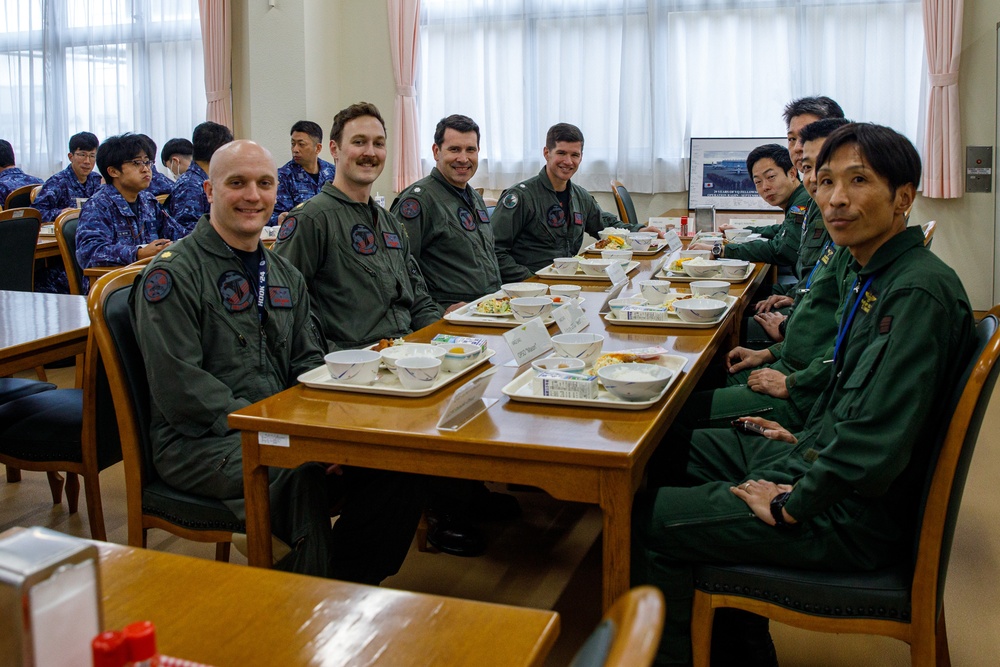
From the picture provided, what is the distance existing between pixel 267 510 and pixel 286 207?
14.4ft

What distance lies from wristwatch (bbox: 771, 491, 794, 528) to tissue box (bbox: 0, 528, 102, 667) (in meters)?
1.21

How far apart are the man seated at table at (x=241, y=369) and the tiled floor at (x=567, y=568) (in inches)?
15.9

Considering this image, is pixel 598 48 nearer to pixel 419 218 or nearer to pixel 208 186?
pixel 419 218

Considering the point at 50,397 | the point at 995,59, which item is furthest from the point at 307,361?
the point at 995,59

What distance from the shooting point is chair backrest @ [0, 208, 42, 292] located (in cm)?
405

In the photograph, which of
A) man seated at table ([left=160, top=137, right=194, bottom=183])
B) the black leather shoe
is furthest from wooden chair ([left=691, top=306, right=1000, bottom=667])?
man seated at table ([left=160, top=137, right=194, bottom=183])

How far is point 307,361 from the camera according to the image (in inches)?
94.4

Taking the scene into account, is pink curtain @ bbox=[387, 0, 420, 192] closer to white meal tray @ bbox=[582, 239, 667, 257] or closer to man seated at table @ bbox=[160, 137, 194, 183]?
man seated at table @ bbox=[160, 137, 194, 183]

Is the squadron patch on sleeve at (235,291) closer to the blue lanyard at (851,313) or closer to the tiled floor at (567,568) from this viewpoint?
the tiled floor at (567,568)

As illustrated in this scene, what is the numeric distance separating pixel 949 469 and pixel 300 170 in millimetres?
5202

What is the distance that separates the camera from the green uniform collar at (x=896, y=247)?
1.76 meters

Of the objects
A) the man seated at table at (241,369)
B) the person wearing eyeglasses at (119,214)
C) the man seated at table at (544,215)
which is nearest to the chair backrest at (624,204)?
the man seated at table at (544,215)

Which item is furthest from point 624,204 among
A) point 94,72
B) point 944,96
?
point 94,72

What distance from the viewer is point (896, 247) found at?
177cm
